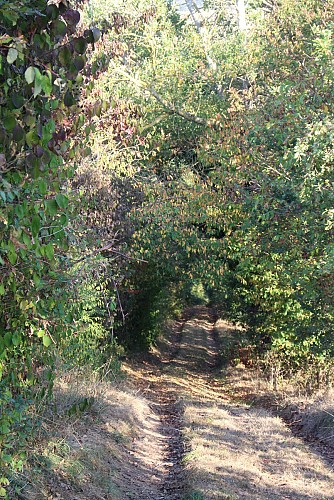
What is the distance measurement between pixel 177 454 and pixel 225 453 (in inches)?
48.9

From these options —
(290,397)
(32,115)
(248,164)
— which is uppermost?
(248,164)

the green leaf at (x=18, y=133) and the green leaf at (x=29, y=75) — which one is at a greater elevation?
the green leaf at (x=29, y=75)

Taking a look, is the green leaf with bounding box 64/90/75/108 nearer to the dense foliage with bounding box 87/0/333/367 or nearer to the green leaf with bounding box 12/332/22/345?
the green leaf with bounding box 12/332/22/345

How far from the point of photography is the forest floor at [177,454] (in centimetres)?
813

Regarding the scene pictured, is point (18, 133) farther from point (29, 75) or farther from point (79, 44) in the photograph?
point (79, 44)

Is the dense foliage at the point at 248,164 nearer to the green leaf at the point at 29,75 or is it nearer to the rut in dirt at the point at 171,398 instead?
the rut in dirt at the point at 171,398

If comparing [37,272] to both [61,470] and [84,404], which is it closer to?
[61,470]

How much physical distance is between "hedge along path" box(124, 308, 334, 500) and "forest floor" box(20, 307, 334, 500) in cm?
2

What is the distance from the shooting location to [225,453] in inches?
390

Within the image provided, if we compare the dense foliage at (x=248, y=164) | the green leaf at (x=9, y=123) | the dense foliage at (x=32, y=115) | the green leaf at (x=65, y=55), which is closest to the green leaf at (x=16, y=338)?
the dense foliage at (x=32, y=115)

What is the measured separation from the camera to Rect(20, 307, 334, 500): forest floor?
26.7 ft

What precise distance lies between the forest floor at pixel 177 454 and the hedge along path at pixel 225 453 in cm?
2

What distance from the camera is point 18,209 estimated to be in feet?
11.3

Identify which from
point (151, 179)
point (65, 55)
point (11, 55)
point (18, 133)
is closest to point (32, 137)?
point (18, 133)
